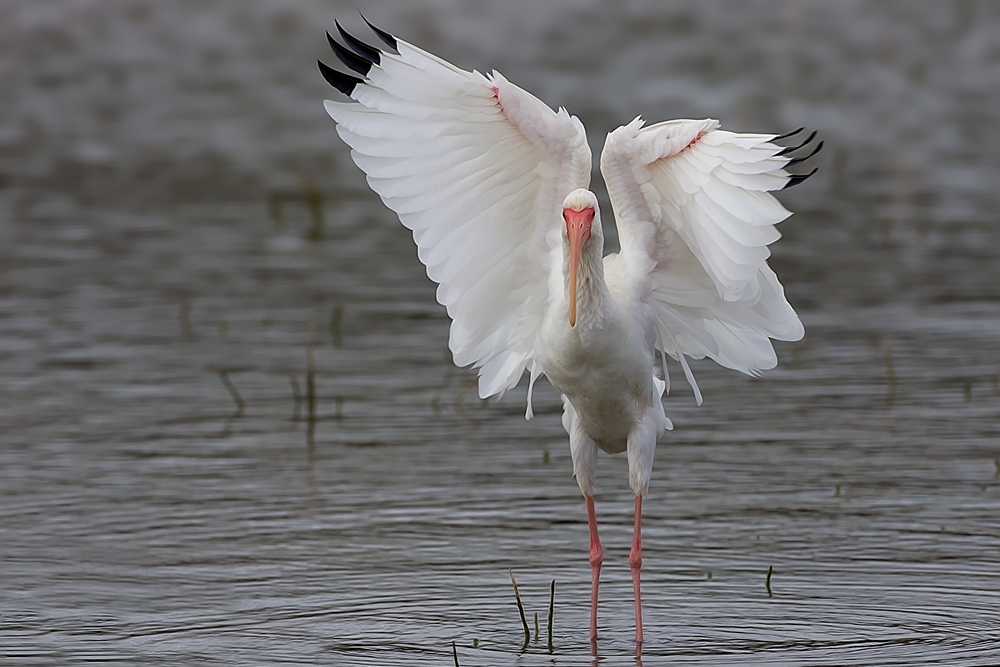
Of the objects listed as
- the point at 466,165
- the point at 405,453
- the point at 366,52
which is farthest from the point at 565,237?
the point at 405,453

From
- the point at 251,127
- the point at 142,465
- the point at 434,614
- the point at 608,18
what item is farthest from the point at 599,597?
the point at 608,18

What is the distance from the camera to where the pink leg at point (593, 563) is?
26.9 feet

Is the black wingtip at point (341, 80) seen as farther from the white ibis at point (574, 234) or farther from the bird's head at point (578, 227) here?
the bird's head at point (578, 227)

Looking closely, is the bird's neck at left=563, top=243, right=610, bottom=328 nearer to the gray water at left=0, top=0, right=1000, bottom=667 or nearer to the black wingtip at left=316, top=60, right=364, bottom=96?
the black wingtip at left=316, top=60, right=364, bottom=96

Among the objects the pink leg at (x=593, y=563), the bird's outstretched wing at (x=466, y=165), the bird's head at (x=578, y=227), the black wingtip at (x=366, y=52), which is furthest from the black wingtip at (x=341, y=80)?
the pink leg at (x=593, y=563)

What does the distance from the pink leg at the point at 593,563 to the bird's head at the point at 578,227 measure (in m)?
1.23

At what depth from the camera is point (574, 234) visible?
7.80m

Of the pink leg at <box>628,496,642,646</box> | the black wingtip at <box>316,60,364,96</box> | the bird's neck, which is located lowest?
the pink leg at <box>628,496,642,646</box>

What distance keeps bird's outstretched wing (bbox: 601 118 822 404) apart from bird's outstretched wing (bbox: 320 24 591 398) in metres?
0.31

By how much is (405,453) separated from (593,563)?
8.39ft

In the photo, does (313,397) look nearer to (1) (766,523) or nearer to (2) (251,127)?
(1) (766,523)

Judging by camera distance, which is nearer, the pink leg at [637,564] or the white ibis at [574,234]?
the white ibis at [574,234]

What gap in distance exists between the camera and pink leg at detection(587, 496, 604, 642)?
26.9ft

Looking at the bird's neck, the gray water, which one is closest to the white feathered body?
the bird's neck
